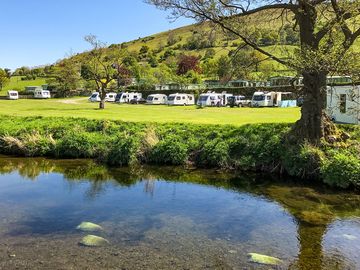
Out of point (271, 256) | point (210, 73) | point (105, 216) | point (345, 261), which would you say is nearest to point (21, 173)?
point (105, 216)

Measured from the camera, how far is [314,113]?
65.7 ft

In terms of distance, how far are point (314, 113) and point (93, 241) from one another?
12.6 m

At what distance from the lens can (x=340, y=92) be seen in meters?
32.0

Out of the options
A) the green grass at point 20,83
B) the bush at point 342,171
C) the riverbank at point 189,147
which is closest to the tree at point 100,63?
the riverbank at point 189,147

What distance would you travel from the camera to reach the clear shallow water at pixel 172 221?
10430mm

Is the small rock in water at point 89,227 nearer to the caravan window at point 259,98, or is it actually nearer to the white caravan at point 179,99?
the caravan window at point 259,98

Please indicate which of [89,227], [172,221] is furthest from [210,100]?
[89,227]

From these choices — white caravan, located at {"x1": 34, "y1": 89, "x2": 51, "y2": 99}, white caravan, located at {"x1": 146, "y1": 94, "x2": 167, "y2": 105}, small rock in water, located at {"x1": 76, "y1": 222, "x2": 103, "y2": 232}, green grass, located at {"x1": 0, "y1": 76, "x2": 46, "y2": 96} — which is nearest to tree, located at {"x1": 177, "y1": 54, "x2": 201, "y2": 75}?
white caravan, located at {"x1": 34, "y1": 89, "x2": 51, "y2": 99}

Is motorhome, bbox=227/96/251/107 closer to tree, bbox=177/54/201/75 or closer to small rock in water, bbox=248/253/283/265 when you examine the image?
tree, bbox=177/54/201/75

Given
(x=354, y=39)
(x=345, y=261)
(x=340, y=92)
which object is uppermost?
(x=354, y=39)

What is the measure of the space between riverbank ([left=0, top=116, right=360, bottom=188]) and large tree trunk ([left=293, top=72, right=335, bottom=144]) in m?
0.72

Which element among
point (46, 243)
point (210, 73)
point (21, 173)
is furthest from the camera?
point (210, 73)

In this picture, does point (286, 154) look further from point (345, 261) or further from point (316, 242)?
point (345, 261)

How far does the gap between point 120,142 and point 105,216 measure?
9694 mm
